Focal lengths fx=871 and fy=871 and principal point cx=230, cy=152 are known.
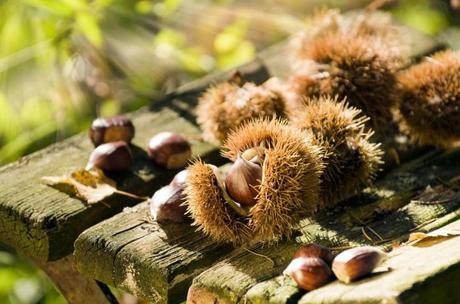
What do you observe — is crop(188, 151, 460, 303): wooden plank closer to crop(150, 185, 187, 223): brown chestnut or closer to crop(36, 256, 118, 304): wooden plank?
crop(150, 185, 187, 223): brown chestnut

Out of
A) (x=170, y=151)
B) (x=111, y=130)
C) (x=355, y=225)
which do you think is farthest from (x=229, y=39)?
(x=355, y=225)

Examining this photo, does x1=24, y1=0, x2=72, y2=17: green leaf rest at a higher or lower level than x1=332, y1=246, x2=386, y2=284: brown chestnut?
higher

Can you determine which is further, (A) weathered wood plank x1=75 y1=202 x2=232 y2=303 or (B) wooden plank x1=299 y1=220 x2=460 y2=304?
(A) weathered wood plank x1=75 y1=202 x2=232 y2=303

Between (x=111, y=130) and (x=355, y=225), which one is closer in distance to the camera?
(x=355, y=225)

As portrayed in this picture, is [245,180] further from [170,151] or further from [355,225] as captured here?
[170,151]

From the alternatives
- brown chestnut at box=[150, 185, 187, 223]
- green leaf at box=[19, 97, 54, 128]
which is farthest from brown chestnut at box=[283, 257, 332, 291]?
green leaf at box=[19, 97, 54, 128]

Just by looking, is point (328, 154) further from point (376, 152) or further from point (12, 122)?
point (12, 122)

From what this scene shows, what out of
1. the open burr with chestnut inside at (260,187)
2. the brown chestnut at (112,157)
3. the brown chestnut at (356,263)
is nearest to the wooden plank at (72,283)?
the brown chestnut at (112,157)
